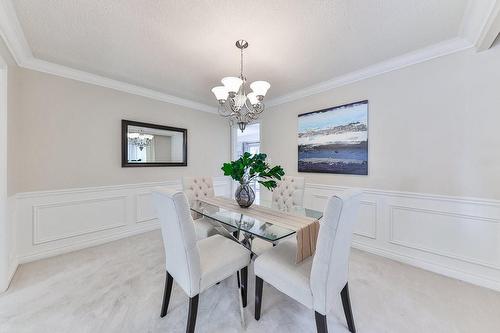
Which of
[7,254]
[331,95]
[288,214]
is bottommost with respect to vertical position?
[7,254]

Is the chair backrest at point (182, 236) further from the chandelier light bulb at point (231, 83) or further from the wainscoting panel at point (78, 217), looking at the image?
the wainscoting panel at point (78, 217)

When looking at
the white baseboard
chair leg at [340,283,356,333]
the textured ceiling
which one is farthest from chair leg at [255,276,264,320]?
the textured ceiling

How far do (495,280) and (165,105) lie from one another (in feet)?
15.5

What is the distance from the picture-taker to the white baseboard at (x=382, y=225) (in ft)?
6.41

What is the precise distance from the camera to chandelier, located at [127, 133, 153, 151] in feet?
10.3

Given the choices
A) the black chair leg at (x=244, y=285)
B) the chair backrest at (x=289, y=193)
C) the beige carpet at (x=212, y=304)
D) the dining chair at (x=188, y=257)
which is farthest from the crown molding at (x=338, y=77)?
the black chair leg at (x=244, y=285)

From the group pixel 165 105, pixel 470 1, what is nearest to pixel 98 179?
pixel 165 105

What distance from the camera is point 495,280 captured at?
1.86 m

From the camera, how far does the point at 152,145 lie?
338 centimetres

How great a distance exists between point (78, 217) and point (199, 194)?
5.53ft

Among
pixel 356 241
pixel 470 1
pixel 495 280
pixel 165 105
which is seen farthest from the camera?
pixel 165 105

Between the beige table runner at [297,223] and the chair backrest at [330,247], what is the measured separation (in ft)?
0.85

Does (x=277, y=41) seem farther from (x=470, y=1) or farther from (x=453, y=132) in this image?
(x=453, y=132)

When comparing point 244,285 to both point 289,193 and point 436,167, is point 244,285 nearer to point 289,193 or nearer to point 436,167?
point 289,193
